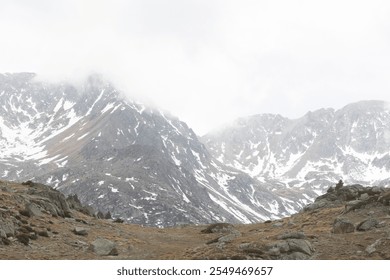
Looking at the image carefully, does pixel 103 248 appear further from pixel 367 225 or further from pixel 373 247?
pixel 367 225

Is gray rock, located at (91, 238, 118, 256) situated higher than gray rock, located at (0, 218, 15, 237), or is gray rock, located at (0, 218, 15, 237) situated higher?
gray rock, located at (0, 218, 15, 237)

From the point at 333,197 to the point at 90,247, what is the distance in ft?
120

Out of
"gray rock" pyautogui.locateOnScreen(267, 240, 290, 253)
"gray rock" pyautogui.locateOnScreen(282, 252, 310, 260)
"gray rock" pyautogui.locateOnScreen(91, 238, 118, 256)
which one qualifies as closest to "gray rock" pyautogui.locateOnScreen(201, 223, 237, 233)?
"gray rock" pyautogui.locateOnScreen(91, 238, 118, 256)

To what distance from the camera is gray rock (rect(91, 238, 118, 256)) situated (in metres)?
34.0

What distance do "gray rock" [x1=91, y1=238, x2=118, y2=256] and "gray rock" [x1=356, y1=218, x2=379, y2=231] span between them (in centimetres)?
1977

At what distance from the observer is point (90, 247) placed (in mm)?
34688

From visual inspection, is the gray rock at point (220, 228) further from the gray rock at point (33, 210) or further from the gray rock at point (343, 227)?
the gray rock at point (33, 210)

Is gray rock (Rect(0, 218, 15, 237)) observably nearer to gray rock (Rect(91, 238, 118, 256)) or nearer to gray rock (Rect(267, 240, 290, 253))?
gray rock (Rect(91, 238, 118, 256))

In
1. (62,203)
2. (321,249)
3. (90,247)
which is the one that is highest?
(62,203)

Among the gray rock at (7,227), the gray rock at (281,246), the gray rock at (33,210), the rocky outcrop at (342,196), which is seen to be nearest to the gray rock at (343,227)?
the gray rock at (281,246)

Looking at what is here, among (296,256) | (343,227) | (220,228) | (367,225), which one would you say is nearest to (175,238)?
(220,228)
